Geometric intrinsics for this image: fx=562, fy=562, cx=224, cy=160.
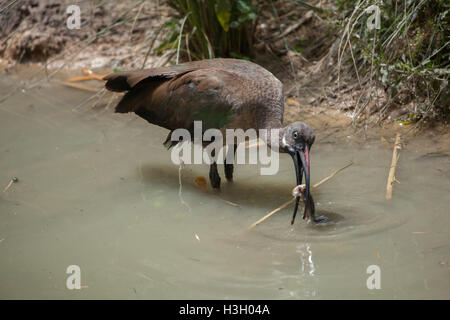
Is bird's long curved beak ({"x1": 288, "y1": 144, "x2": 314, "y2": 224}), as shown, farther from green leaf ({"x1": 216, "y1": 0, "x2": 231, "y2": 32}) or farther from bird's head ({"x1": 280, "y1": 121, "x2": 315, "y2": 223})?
green leaf ({"x1": 216, "y1": 0, "x2": 231, "y2": 32})

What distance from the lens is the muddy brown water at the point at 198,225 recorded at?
2.99m

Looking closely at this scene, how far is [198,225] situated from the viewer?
3684mm

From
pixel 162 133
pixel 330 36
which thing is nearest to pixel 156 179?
pixel 162 133

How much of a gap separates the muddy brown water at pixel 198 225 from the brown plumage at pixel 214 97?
0.46 metres

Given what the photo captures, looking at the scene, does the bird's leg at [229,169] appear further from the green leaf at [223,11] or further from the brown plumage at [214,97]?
the green leaf at [223,11]

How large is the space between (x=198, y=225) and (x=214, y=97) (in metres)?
0.95

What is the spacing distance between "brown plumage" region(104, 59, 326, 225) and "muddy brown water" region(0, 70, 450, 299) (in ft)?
1.50

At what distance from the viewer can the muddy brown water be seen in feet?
9.80

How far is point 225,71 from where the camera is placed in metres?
4.16

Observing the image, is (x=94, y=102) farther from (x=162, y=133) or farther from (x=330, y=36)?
(x=330, y=36)

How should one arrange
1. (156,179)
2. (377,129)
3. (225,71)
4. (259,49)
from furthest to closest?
(259,49)
(377,129)
(156,179)
(225,71)

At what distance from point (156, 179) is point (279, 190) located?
0.98 meters

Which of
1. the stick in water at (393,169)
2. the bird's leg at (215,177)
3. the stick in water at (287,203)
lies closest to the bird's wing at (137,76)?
the bird's leg at (215,177)

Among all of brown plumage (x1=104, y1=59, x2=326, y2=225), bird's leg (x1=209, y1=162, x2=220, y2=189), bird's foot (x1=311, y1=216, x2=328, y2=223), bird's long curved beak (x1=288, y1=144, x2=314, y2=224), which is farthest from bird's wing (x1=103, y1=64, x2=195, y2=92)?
bird's foot (x1=311, y1=216, x2=328, y2=223)
